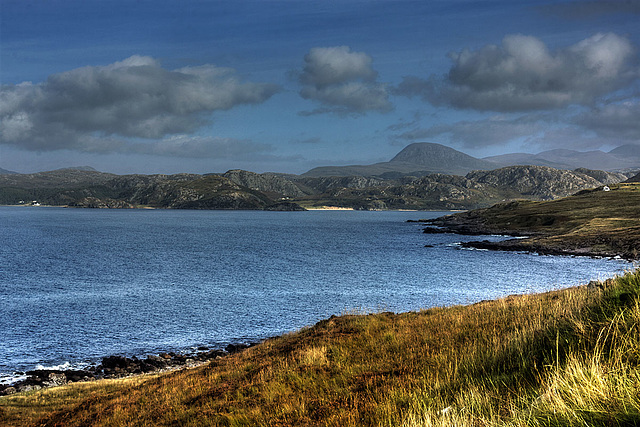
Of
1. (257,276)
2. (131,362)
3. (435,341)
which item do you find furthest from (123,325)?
(435,341)

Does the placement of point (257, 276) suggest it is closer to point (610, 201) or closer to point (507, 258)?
point (507, 258)

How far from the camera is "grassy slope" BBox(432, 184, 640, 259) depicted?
94750 millimetres

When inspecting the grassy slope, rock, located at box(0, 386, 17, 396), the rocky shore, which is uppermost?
the grassy slope

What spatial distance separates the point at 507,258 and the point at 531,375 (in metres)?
91.4

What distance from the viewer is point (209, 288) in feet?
217

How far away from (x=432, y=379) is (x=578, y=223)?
131 metres

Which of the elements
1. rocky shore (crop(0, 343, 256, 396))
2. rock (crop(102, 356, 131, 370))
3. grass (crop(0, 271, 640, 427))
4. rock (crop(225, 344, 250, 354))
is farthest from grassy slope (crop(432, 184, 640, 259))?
rock (crop(102, 356, 131, 370))

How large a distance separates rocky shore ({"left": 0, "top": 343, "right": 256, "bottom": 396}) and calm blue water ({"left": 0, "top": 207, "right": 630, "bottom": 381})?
8.71 ft

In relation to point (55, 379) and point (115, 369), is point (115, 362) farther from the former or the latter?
point (55, 379)

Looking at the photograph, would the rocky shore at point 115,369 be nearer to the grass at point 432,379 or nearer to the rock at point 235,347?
the rock at point 235,347

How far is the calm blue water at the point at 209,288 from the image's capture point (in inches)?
1657

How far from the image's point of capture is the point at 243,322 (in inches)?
1881

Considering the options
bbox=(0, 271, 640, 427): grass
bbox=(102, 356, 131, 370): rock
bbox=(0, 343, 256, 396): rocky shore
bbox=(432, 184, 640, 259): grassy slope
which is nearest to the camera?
bbox=(0, 271, 640, 427): grass

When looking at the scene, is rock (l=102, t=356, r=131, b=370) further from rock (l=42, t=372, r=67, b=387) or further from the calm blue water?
rock (l=42, t=372, r=67, b=387)
